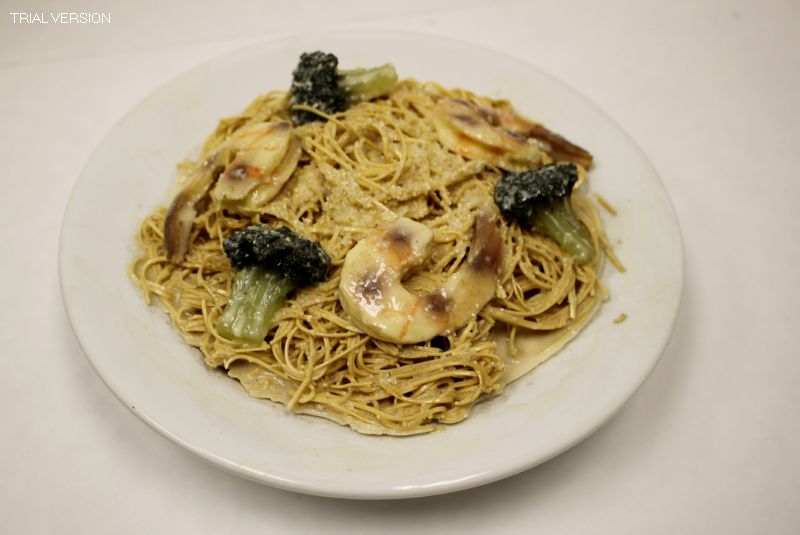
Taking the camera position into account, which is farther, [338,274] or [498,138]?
[498,138]

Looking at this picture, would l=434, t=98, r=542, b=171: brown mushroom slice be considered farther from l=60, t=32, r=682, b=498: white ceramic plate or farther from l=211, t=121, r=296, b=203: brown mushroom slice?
l=211, t=121, r=296, b=203: brown mushroom slice

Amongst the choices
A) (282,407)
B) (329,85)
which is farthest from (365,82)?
(282,407)

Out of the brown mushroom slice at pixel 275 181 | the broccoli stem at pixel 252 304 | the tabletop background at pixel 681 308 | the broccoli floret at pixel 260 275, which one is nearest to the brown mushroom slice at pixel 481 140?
the brown mushroom slice at pixel 275 181

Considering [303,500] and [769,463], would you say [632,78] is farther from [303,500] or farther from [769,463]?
[303,500]

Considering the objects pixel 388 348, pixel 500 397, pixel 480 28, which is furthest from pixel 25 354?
pixel 480 28

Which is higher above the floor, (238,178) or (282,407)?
(238,178)

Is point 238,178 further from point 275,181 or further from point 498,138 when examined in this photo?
point 498,138
